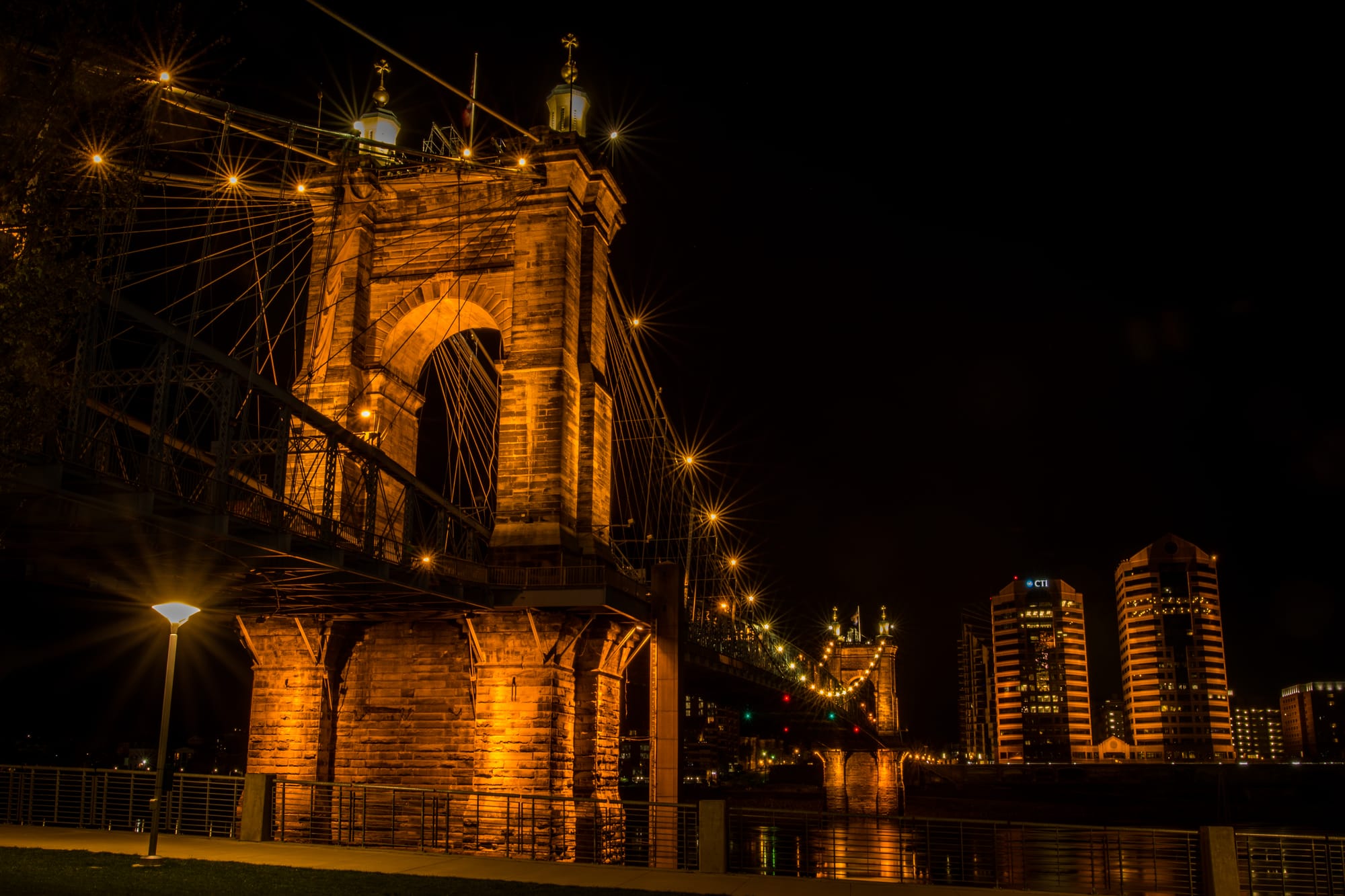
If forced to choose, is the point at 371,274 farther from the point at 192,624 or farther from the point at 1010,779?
the point at 1010,779

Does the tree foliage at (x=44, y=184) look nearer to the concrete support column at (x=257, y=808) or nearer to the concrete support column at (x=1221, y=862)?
the concrete support column at (x=257, y=808)

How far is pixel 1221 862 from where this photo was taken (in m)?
16.6

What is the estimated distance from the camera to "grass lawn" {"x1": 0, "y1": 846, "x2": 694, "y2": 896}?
46.1 ft

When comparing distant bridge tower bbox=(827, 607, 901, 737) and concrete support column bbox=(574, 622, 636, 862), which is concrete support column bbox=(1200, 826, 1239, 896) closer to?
concrete support column bbox=(574, 622, 636, 862)

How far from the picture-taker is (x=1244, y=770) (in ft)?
418

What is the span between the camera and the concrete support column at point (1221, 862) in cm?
1656

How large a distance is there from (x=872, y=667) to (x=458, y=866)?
11878 cm

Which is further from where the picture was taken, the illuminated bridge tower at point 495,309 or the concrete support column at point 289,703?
the illuminated bridge tower at point 495,309

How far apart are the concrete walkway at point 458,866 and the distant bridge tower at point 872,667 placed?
356 feet

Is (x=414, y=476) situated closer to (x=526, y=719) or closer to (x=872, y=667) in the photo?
(x=526, y=719)

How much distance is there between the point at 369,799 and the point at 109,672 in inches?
1278

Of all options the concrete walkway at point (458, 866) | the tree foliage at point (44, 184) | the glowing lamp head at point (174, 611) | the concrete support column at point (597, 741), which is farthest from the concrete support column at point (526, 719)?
the tree foliage at point (44, 184)

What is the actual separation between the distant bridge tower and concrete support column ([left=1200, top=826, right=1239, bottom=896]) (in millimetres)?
109171

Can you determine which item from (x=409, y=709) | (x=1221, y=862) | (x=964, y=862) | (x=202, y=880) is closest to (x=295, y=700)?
(x=409, y=709)
